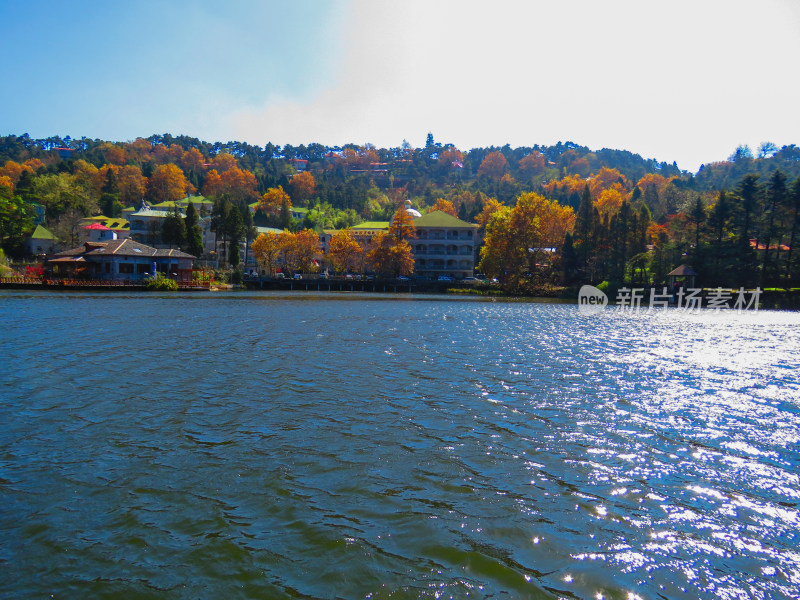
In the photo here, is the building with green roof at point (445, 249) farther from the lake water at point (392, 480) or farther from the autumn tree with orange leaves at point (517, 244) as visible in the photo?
the lake water at point (392, 480)

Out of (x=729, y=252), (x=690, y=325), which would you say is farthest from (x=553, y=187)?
(x=690, y=325)

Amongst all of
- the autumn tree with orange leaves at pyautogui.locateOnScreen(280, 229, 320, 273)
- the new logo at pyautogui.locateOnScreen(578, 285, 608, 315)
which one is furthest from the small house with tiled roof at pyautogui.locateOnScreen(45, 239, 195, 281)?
the new logo at pyautogui.locateOnScreen(578, 285, 608, 315)

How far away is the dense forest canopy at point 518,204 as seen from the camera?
5409 cm

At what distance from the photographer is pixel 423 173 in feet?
641

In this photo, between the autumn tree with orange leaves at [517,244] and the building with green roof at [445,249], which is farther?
the building with green roof at [445,249]

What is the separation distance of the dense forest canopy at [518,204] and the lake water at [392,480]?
49.0 meters

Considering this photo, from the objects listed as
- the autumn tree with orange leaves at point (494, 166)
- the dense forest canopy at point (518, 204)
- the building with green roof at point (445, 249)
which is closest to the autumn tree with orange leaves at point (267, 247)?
the dense forest canopy at point (518, 204)

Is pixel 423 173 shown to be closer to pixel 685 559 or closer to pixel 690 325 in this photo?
pixel 690 325

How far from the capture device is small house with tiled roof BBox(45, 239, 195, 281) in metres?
59.8

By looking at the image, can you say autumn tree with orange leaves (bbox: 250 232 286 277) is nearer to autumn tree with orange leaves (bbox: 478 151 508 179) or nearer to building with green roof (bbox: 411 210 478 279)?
building with green roof (bbox: 411 210 478 279)

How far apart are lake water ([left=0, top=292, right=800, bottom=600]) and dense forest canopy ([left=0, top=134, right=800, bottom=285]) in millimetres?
49044

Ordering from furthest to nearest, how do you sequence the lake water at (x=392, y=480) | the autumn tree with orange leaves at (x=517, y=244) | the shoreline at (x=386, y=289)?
the autumn tree with orange leaves at (x=517, y=244) → the shoreline at (x=386, y=289) → the lake water at (x=392, y=480)

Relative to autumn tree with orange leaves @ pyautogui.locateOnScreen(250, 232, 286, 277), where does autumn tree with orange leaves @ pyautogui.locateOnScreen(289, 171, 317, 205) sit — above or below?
above

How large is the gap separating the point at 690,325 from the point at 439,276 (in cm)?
5135
